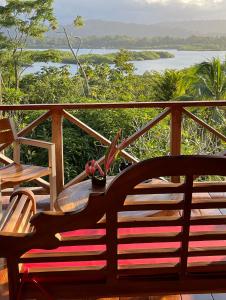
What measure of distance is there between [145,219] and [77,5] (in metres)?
13.1

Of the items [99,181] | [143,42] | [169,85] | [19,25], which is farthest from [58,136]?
[143,42]

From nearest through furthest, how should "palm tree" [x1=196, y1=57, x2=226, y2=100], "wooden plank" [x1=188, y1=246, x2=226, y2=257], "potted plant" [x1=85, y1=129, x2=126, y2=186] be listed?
"wooden plank" [x1=188, y1=246, x2=226, y2=257] < "potted plant" [x1=85, y1=129, x2=126, y2=186] < "palm tree" [x1=196, y1=57, x2=226, y2=100]

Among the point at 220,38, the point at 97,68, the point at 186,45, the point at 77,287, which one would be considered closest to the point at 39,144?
the point at 77,287

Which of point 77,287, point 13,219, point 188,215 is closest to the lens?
point 188,215

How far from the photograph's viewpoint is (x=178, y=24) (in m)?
16.1

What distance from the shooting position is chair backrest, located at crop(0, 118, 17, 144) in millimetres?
3576

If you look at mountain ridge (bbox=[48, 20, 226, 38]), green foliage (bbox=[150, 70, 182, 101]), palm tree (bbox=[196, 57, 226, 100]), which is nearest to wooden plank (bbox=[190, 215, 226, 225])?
green foliage (bbox=[150, 70, 182, 101])

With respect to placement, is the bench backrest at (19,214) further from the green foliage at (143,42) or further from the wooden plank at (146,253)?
the green foliage at (143,42)

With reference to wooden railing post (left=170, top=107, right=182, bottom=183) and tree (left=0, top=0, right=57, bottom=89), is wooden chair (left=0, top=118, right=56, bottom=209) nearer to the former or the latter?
wooden railing post (left=170, top=107, right=182, bottom=183)

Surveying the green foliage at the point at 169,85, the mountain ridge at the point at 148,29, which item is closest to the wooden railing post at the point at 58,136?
the green foliage at the point at 169,85

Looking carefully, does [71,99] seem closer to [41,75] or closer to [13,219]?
[41,75]

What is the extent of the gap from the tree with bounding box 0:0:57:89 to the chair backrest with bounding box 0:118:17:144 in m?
9.67

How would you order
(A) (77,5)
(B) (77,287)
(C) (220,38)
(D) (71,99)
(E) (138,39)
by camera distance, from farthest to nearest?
(E) (138,39) → (C) (220,38) → (A) (77,5) → (D) (71,99) → (B) (77,287)

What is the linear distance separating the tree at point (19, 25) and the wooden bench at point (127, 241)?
12060mm
